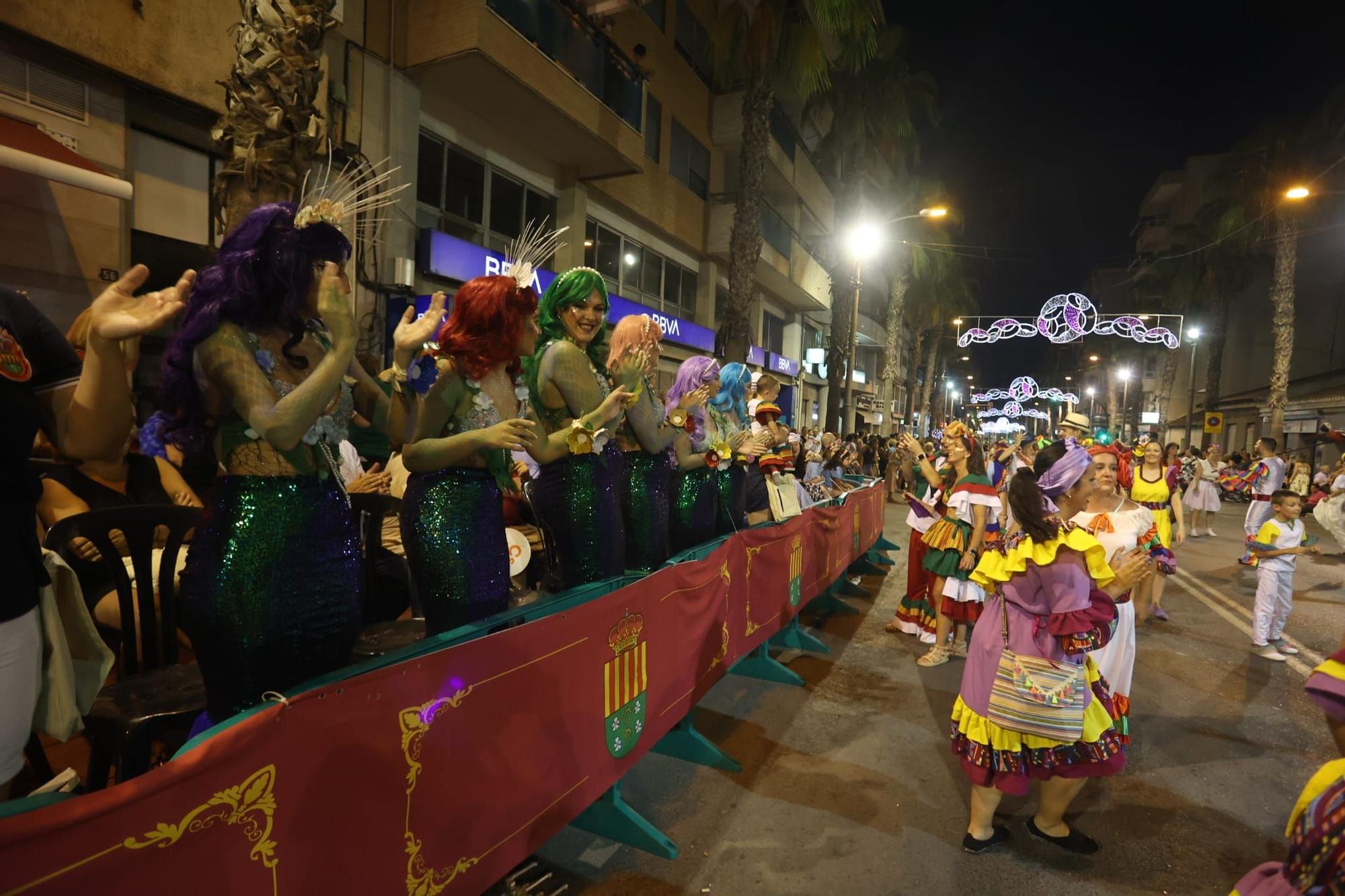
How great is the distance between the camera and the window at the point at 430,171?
34.7 feet

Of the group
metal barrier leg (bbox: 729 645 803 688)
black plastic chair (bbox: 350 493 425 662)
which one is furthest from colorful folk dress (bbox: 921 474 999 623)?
black plastic chair (bbox: 350 493 425 662)

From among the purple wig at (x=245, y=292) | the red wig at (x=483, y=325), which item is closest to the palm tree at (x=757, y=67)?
the red wig at (x=483, y=325)

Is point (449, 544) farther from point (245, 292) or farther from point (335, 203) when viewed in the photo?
point (335, 203)

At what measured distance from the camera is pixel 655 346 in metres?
3.96

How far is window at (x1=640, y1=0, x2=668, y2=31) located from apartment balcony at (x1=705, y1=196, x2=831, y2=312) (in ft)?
15.4

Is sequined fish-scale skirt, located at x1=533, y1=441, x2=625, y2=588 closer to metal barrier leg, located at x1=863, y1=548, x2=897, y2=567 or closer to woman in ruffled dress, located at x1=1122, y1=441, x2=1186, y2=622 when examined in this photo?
woman in ruffled dress, located at x1=1122, y1=441, x2=1186, y2=622

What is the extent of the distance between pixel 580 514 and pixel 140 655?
1940mm

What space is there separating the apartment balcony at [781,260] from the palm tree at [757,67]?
12.0 ft

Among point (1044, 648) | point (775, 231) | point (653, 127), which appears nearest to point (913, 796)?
point (1044, 648)

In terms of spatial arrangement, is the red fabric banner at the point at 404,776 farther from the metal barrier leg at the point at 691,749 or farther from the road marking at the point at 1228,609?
the road marking at the point at 1228,609

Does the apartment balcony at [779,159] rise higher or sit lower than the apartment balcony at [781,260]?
higher

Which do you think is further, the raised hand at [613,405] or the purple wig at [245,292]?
the raised hand at [613,405]

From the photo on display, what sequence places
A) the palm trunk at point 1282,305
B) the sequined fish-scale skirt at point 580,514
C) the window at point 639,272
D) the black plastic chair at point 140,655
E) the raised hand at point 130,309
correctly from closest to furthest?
the raised hand at point 130,309 → the black plastic chair at point 140,655 → the sequined fish-scale skirt at point 580,514 → the window at point 639,272 → the palm trunk at point 1282,305

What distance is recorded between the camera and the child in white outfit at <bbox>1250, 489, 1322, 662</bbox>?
252 inches
